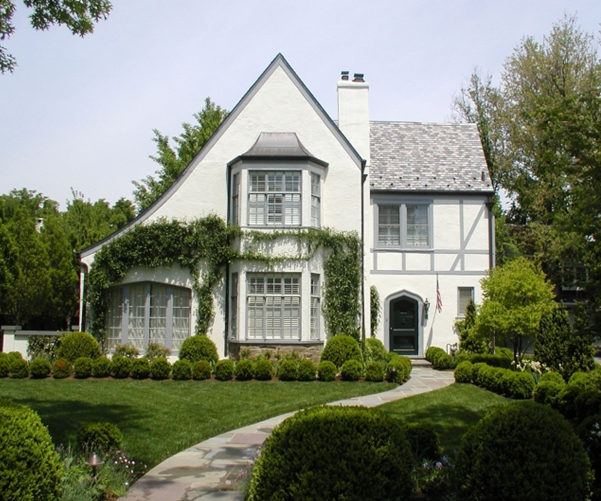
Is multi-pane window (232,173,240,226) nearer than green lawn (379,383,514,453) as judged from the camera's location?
No

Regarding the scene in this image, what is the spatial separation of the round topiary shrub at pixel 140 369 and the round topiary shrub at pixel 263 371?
2712mm

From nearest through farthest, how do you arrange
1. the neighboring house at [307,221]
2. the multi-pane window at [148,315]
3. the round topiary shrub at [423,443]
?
1. the round topiary shrub at [423,443]
2. the neighboring house at [307,221]
3. the multi-pane window at [148,315]

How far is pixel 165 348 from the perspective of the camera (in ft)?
55.6

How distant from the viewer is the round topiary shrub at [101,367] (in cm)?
1482

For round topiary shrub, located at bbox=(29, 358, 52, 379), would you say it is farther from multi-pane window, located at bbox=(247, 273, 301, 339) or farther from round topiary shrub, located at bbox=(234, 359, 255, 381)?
multi-pane window, located at bbox=(247, 273, 301, 339)

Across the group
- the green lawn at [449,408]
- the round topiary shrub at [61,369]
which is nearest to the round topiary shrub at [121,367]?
the round topiary shrub at [61,369]

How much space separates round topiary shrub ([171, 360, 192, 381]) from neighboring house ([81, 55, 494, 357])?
87.6 inches

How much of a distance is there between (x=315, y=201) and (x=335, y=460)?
1290cm

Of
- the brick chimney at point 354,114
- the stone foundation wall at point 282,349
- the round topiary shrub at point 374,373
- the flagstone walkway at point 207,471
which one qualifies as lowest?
the flagstone walkway at point 207,471

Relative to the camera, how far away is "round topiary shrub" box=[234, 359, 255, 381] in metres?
14.6

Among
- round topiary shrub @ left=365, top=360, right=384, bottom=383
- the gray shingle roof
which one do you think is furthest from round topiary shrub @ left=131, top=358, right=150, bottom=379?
the gray shingle roof

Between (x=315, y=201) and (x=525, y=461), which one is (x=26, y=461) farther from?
(x=315, y=201)

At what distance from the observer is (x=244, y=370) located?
47.8 ft

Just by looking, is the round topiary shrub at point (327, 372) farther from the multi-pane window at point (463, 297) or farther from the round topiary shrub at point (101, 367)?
the multi-pane window at point (463, 297)
